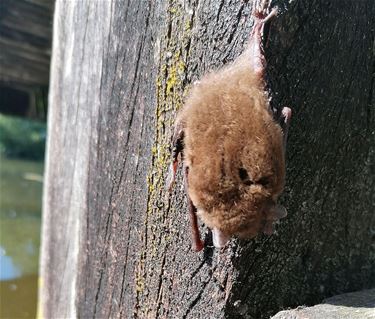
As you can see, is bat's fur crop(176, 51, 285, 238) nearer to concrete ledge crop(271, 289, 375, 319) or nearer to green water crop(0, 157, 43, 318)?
concrete ledge crop(271, 289, 375, 319)

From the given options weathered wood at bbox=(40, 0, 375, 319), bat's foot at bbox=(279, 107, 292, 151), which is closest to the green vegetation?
weathered wood at bbox=(40, 0, 375, 319)

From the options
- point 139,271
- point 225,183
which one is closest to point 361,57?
point 225,183

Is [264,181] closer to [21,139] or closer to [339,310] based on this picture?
[339,310]

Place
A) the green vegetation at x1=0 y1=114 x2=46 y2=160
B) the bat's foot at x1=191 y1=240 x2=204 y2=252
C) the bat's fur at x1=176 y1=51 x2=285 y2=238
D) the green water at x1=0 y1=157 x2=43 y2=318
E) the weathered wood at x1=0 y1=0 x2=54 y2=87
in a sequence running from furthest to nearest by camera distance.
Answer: the green vegetation at x1=0 y1=114 x2=46 y2=160 → the green water at x1=0 y1=157 x2=43 y2=318 → the weathered wood at x1=0 y1=0 x2=54 y2=87 → the bat's foot at x1=191 y1=240 x2=204 y2=252 → the bat's fur at x1=176 y1=51 x2=285 y2=238

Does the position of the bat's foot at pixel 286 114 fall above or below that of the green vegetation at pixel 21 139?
below

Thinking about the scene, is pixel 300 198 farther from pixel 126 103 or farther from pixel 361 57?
pixel 126 103

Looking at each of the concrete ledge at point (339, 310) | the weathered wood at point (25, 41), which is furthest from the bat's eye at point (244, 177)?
the weathered wood at point (25, 41)

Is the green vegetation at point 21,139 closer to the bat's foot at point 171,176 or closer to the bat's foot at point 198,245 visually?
the bat's foot at point 171,176
